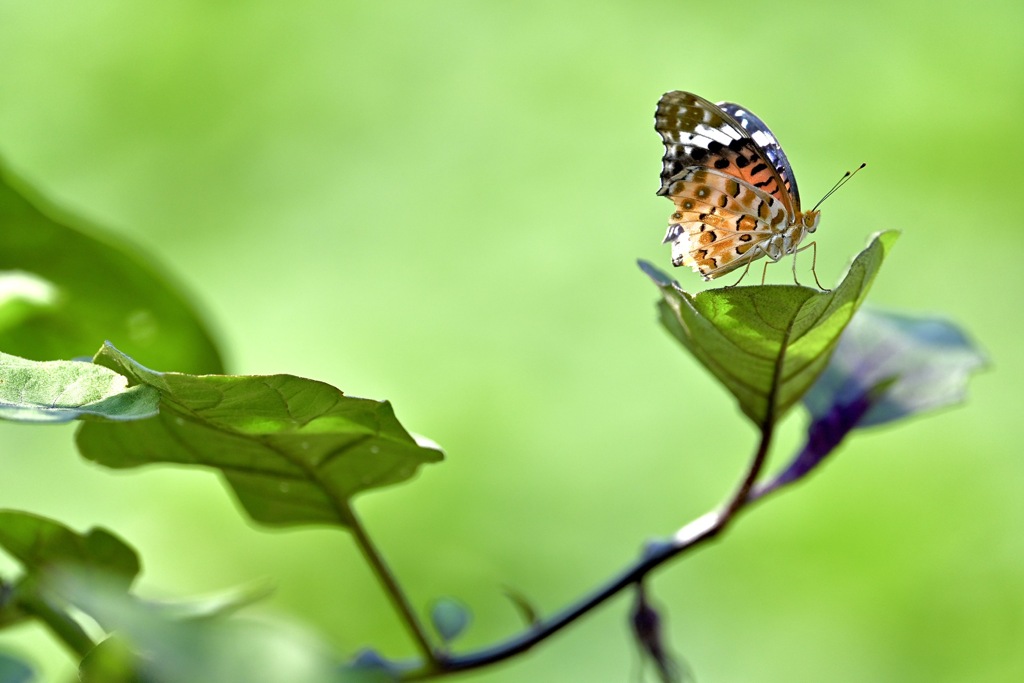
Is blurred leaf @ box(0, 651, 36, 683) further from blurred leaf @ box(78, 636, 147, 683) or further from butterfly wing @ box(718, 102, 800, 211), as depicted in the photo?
butterfly wing @ box(718, 102, 800, 211)

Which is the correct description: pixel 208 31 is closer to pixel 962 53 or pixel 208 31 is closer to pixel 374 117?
pixel 374 117

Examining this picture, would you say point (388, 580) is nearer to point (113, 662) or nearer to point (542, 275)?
point (113, 662)

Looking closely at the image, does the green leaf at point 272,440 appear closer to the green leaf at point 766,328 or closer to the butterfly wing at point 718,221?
the green leaf at point 766,328

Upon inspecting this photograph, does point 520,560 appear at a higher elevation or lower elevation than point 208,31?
lower

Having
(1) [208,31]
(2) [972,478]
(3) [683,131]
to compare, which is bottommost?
(2) [972,478]

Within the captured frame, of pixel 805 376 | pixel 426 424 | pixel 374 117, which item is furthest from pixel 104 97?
pixel 805 376

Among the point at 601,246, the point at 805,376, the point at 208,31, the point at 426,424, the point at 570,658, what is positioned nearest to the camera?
the point at 805,376
